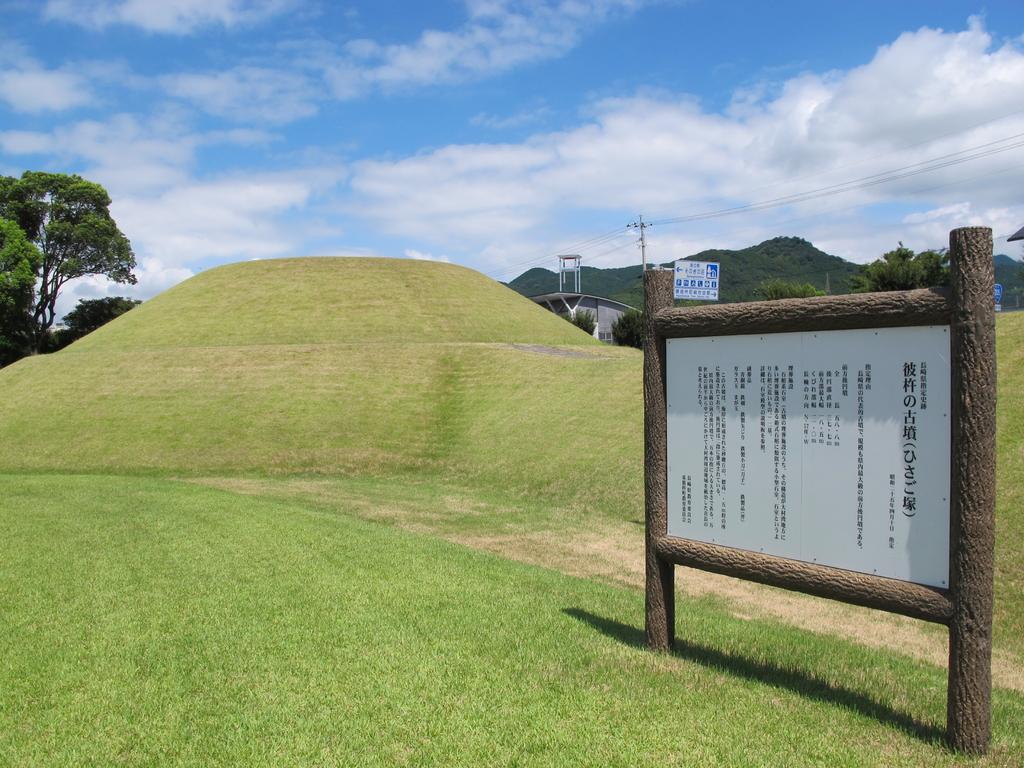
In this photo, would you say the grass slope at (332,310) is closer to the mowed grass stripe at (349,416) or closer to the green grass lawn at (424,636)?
the mowed grass stripe at (349,416)

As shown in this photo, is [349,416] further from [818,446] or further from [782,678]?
[818,446]

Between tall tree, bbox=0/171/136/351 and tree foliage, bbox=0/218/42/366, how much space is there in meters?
1.01

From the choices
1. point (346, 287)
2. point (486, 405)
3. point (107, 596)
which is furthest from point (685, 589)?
point (346, 287)

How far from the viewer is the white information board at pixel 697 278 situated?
38500 mm

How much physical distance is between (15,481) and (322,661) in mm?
15608

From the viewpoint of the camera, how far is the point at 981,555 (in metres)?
4.49

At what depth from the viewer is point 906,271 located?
138 ft

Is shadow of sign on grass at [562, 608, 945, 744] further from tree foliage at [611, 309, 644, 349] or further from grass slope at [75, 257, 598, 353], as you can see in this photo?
tree foliage at [611, 309, 644, 349]

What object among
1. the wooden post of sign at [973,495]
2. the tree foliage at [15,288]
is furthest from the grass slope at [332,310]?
the wooden post of sign at [973,495]

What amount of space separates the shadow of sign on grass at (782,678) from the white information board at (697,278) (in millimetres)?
32758

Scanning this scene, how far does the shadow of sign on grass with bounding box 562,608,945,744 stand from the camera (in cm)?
489

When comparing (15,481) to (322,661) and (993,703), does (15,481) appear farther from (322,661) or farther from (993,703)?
(993,703)

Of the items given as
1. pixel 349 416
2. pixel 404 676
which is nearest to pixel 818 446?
pixel 404 676

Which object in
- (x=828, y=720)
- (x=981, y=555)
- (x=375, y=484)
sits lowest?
(x=375, y=484)
